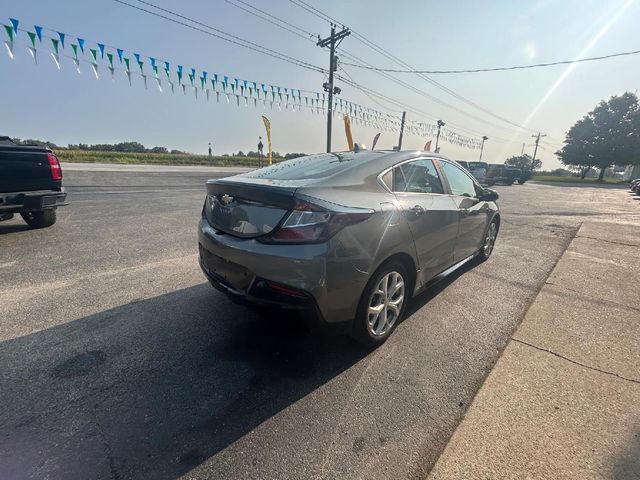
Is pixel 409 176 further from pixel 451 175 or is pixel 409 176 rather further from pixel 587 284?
pixel 587 284

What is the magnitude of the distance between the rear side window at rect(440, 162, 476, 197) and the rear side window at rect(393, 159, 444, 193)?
12.0 inches

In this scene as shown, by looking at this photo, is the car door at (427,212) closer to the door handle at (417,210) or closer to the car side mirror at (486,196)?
the door handle at (417,210)

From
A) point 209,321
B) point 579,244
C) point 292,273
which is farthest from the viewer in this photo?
point 579,244

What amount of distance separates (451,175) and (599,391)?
2.36 m

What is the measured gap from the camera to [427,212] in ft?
9.67

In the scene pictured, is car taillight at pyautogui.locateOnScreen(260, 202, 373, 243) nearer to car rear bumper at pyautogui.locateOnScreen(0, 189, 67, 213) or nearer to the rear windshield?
the rear windshield

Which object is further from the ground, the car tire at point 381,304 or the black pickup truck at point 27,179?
the black pickup truck at point 27,179

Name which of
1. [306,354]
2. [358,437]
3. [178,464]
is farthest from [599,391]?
[178,464]

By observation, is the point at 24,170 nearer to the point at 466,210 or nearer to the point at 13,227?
the point at 13,227

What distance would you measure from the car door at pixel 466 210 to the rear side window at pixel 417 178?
0.90 ft

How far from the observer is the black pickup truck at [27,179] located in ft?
15.3

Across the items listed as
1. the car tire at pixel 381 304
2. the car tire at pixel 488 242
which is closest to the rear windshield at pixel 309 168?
the car tire at pixel 381 304

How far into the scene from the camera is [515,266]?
479 cm

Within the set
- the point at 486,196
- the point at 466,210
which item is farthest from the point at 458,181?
the point at 486,196
